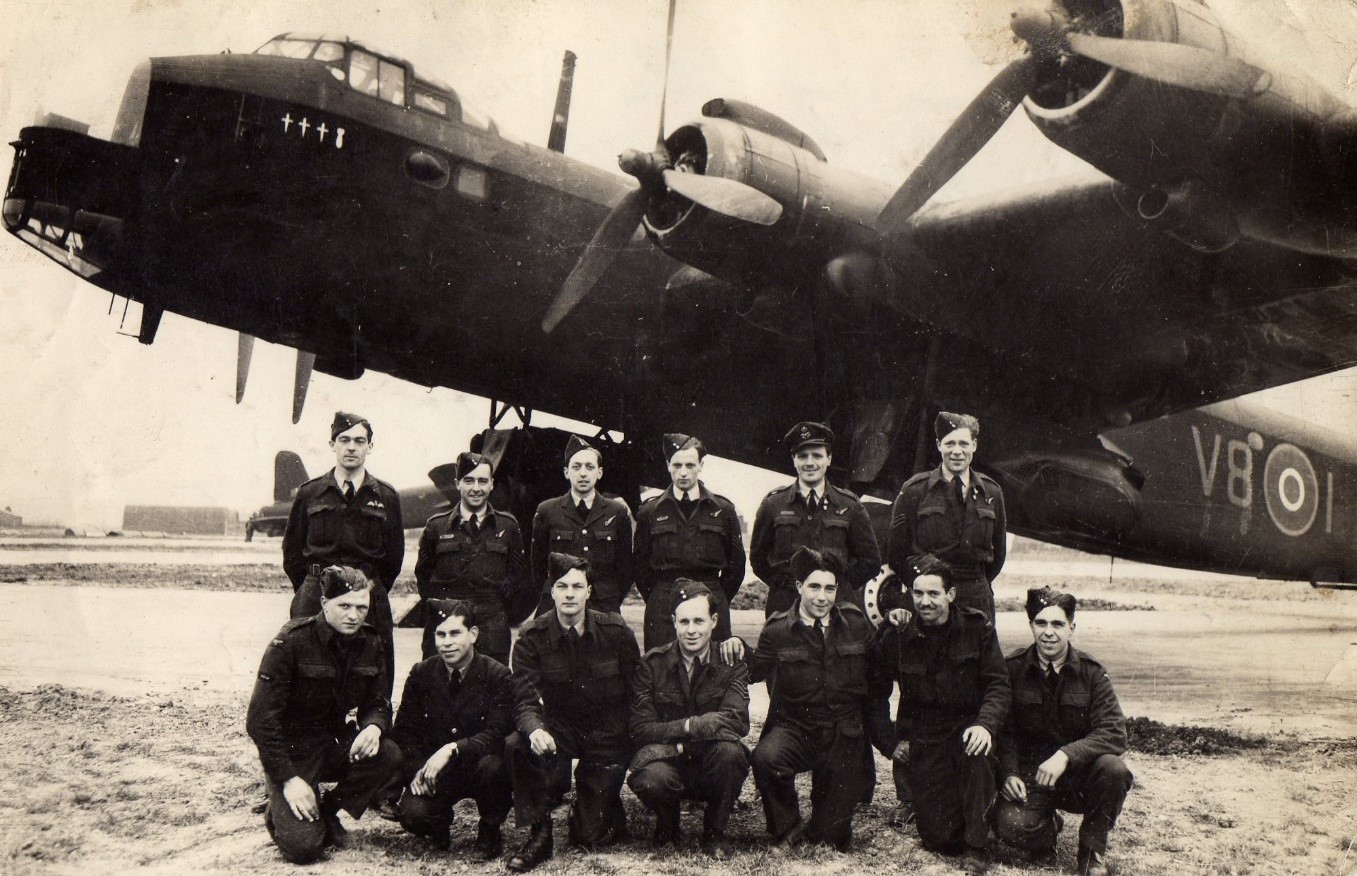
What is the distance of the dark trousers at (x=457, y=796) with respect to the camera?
3.91 m

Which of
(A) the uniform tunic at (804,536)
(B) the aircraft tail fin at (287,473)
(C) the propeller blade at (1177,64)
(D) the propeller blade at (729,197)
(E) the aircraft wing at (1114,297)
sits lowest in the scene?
(A) the uniform tunic at (804,536)

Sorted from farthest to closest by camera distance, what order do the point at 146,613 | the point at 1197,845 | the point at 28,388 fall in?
the point at 146,613
the point at 28,388
the point at 1197,845

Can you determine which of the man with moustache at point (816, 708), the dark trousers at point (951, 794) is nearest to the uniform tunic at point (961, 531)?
the man with moustache at point (816, 708)

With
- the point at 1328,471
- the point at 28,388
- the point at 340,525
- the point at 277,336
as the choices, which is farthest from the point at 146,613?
the point at 1328,471

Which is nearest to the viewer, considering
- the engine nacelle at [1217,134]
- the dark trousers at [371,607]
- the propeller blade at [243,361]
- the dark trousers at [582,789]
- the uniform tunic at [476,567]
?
the dark trousers at [582,789]

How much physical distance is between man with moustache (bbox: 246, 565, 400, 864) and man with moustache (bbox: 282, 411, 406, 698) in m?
0.58

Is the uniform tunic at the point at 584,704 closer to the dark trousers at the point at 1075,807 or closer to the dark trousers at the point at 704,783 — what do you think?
the dark trousers at the point at 704,783

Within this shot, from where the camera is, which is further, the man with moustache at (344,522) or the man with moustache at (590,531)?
the man with moustache at (590,531)

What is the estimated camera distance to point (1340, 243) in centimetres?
480

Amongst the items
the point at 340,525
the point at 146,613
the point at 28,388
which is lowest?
the point at 146,613

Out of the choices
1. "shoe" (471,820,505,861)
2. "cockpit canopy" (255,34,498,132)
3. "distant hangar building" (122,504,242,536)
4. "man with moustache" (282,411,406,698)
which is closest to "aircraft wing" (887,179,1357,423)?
"cockpit canopy" (255,34,498,132)

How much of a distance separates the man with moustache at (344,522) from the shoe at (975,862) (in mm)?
3046

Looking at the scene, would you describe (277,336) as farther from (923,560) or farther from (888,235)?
(923,560)

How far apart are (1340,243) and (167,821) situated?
6.60 m
